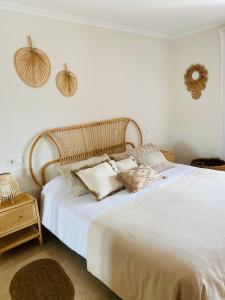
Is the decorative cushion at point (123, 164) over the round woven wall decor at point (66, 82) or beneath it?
beneath

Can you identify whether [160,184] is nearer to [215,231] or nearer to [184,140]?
[215,231]

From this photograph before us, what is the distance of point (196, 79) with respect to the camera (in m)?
3.84

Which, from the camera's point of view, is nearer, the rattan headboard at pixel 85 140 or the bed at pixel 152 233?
the bed at pixel 152 233

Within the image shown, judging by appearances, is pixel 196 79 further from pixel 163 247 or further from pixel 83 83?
pixel 163 247

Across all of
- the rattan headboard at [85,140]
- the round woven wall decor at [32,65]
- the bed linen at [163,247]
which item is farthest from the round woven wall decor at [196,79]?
the round woven wall decor at [32,65]

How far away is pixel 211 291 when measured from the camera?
1.28 meters

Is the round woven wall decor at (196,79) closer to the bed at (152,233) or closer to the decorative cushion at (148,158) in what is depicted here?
the decorative cushion at (148,158)

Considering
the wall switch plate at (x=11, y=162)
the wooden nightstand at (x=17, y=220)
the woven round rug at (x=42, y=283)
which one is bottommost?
the woven round rug at (x=42, y=283)

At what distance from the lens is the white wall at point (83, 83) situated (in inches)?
98.4

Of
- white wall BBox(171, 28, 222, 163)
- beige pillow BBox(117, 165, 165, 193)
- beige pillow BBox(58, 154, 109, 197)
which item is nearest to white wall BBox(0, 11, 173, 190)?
white wall BBox(171, 28, 222, 163)

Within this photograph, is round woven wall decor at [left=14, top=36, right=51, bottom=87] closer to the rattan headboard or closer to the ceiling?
the ceiling

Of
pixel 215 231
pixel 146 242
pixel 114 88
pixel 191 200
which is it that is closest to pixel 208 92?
pixel 114 88

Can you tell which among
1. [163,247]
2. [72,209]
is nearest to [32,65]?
[72,209]

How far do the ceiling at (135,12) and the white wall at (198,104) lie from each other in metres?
0.29
